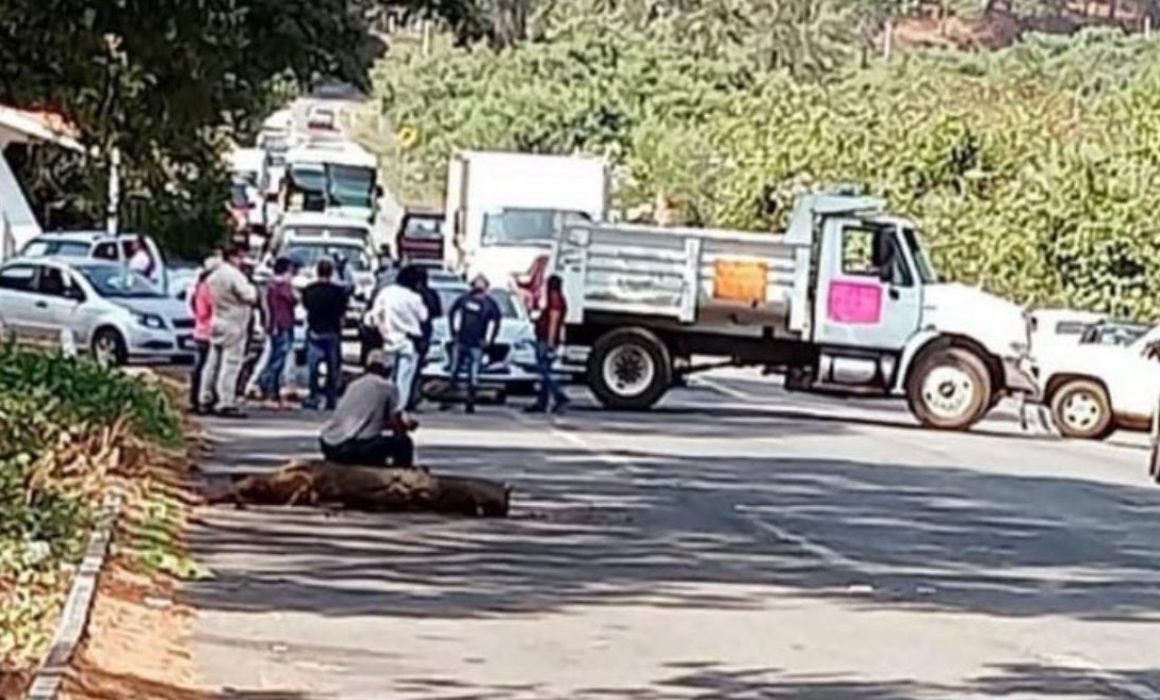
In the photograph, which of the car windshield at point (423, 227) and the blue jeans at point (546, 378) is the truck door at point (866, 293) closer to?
the blue jeans at point (546, 378)

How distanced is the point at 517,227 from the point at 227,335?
21905 millimetres

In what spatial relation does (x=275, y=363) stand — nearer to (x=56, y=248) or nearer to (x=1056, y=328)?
(x=1056, y=328)

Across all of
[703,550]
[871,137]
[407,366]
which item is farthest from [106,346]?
[871,137]

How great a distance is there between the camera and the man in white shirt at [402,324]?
32000 mm

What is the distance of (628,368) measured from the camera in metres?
37.1

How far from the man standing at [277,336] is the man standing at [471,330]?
1.97 m

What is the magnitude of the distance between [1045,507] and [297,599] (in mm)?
10141

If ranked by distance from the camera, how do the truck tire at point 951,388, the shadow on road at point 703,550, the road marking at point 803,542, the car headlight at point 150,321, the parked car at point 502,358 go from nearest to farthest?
the shadow on road at point 703,550
the road marking at point 803,542
the parked car at point 502,358
the truck tire at point 951,388
the car headlight at point 150,321

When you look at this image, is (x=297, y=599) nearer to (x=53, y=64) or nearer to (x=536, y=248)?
(x=53, y=64)

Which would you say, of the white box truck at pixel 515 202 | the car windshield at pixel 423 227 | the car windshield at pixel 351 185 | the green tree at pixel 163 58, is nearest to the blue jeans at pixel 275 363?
the green tree at pixel 163 58

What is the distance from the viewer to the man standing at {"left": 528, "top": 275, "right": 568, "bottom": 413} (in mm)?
35469

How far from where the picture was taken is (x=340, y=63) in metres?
22.6

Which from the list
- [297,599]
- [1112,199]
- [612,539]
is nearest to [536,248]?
[1112,199]

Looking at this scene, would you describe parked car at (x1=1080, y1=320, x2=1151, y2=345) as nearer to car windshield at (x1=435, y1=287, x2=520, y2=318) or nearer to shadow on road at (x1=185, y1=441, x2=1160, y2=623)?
car windshield at (x1=435, y1=287, x2=520, y2=318)
